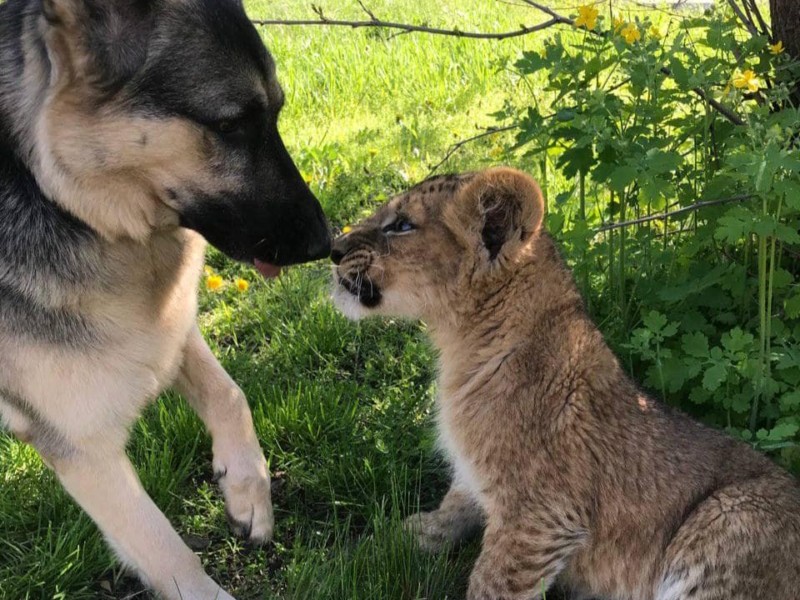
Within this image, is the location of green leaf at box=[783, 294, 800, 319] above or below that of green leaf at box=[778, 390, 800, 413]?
above

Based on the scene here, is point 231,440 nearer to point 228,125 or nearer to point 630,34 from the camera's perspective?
point 228,125

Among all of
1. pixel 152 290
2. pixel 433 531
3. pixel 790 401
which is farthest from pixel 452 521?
pixel 152 290

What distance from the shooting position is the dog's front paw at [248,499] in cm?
351

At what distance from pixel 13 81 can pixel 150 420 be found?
157 cm

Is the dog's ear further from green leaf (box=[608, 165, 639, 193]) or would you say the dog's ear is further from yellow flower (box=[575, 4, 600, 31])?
green leaf (box=[608, 165, 639, 193])

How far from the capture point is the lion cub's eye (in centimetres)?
338

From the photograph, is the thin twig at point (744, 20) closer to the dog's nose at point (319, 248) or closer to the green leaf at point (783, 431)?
the green leaf at point (783, 431)

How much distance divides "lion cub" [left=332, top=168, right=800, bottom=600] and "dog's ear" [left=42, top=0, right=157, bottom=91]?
1.05m

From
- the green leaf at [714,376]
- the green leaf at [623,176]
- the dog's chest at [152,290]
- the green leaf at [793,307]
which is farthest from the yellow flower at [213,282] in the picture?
the green leaf at [793,307]

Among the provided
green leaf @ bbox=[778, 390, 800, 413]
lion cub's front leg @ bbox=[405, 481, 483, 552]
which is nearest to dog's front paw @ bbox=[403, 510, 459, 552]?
lion cub's front leg @ bbox=[405, 481, 483, 552]

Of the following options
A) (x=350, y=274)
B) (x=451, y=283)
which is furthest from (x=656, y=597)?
(x=350, y=274)

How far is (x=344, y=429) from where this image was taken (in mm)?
3904

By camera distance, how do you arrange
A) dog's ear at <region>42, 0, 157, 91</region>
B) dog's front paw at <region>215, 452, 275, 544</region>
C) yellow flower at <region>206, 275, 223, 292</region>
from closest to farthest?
1. dog's ear at <region>42, 0, 157, 91</region>
2. dog's front paw at <region>215, 452, 275, 544</region>
3. yellow flower at <region>206, 275, 223, 292</region>

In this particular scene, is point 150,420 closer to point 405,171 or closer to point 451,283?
point 451,283
